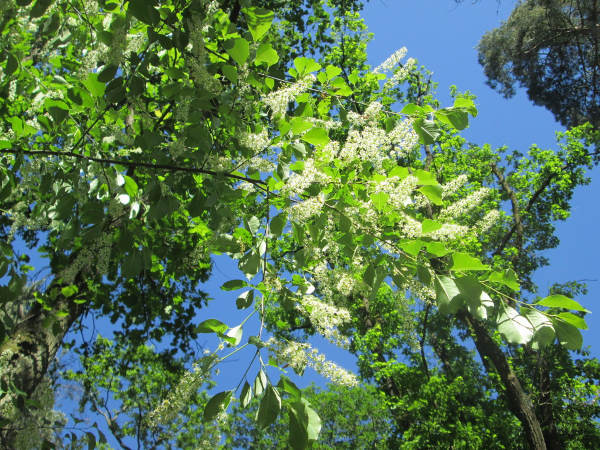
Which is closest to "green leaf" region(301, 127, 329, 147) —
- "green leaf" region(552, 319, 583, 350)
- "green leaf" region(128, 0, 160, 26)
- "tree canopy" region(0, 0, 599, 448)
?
"tree canopy" region(0, 0, 599, 448)

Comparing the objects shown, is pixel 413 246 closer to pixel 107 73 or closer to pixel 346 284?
pixel 346 284

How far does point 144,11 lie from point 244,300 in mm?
1057

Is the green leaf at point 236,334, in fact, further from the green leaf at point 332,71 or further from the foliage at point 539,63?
the foliage at point 539,63

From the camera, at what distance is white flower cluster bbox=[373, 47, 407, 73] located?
2312 millimetres

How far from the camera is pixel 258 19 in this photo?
153 centimetres

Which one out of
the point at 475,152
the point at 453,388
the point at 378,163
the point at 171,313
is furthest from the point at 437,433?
the point at 475,152

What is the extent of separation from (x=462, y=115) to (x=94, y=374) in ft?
35.9

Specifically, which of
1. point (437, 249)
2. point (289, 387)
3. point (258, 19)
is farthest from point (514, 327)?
point (258, 19)

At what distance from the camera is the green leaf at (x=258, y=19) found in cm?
150

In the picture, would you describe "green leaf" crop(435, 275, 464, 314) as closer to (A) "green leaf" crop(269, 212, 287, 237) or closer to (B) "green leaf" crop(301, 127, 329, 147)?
(A) "green leaf" crop(269, 212, 287, 237)

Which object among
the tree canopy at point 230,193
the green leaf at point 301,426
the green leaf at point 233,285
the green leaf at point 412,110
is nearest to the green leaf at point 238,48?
the tree canopy at point 230,193

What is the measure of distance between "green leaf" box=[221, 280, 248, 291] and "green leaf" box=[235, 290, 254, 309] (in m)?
0.05

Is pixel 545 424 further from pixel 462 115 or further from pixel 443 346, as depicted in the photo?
pixel 462 115

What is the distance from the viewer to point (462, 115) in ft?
5.40
